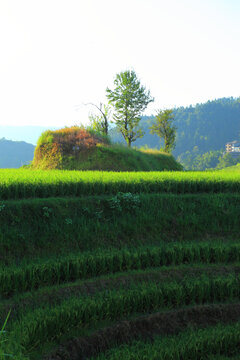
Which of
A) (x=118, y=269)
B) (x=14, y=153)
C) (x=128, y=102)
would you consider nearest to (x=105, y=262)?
(x=118, y=269)

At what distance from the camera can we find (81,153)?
23031 millimetres

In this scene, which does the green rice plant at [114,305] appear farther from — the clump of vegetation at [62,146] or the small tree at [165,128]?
the small tree at [165,128]

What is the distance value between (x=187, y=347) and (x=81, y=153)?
1875cm

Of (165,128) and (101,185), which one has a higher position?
(165,128)

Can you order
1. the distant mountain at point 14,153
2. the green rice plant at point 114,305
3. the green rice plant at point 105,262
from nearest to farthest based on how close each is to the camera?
the green rice plant at point 114,305 → the green rice plant at point 105,262 → the distant mountain at point 14,153

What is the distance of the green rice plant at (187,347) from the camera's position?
510 centimetres

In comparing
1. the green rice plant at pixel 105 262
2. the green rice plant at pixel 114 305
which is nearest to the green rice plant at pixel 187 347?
the green rice plant at pixel 114 305

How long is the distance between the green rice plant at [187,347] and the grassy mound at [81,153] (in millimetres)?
16708

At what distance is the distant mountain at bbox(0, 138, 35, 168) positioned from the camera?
178000 mm

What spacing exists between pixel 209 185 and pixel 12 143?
197 metres

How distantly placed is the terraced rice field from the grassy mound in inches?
322

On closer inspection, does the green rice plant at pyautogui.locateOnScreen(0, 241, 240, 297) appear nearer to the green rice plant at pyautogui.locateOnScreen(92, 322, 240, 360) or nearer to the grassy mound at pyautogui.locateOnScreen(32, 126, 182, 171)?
the green rice plant at pyautogui.locateOnScreen(92, 322, 240, 360)

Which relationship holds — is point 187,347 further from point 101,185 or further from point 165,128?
point 165,128

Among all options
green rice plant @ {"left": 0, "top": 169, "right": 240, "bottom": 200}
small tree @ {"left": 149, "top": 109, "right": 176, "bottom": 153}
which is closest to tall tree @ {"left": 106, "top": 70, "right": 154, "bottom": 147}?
small tree @ {"left": 149, "top": 109, "right": 176, "bottom": 153}
